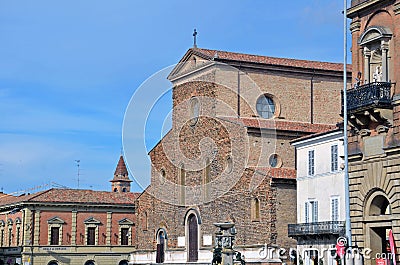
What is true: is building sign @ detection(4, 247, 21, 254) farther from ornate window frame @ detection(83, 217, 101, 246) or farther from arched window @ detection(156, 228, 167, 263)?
arched window @ detection(156, 228, 167, 263)

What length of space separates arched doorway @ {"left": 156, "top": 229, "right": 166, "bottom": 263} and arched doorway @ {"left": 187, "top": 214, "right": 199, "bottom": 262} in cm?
451

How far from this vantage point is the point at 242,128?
2269 inches

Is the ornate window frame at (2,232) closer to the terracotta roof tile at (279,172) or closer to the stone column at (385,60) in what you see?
the terracotta roof tile at (279,172)

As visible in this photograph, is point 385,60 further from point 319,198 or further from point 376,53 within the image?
point 319,198

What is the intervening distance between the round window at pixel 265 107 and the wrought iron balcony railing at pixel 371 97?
92.0 feet

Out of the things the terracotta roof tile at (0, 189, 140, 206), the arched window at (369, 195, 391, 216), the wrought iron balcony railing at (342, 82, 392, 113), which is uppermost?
the wrought iron balcony railing at (342, 82, 392, 113)

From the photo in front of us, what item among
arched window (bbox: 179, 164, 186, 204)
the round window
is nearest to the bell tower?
arched window (bbox: 179, 164, 186, 204)

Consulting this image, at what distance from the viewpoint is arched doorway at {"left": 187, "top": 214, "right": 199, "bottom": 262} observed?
207 ft

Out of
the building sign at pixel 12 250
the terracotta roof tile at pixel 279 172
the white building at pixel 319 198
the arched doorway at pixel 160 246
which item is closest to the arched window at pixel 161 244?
the arched doorway at pixel 160 246

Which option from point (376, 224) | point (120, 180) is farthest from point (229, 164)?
point (120, 180)

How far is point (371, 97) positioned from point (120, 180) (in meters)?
100

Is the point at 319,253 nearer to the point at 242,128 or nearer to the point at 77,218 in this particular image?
the point at 242,128

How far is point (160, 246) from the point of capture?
69062 mm

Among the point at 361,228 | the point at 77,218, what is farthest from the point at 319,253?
the point at 77,218
